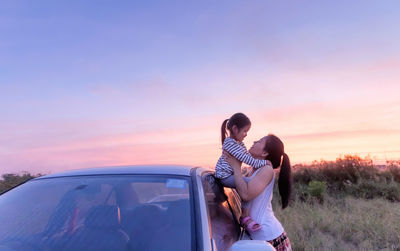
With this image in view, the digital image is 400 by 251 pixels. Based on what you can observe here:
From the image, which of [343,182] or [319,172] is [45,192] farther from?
[319,172]

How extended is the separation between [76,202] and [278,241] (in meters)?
1.56

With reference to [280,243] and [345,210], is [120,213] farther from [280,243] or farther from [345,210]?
[345,210]

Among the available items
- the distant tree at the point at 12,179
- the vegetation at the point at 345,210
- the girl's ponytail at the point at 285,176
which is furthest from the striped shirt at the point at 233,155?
the distant tree at the point at 12,179

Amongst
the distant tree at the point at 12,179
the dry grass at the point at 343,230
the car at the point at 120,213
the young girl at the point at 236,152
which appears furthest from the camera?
the distant tree at the point at 12,179

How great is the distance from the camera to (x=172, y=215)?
2.38 meters

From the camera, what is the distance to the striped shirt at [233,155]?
11.2 feet

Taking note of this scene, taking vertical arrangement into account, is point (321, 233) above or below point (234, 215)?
below

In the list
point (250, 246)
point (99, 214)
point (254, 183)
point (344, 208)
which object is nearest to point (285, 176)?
point (254, 183)

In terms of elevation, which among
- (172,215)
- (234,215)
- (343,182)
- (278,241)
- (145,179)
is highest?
(145,179)

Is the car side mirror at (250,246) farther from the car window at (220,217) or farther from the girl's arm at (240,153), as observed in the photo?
the girl's arm at (240,153)

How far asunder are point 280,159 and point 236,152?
40 centimetres

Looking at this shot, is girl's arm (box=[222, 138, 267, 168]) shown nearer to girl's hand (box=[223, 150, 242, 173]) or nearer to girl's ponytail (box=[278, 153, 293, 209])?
girl's hand (box=[223, 150, 242, 173])

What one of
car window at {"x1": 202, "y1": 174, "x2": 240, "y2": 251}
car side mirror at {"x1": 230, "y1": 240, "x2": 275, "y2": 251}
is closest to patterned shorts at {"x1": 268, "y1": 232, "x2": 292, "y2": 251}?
car window at {"x1": 202, "y1": 174, "x2": 240, "y2": 251}

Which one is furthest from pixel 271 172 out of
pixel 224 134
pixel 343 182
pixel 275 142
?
pixel 343 182
